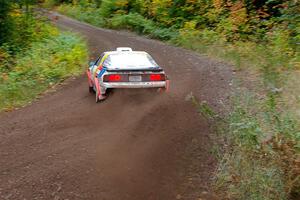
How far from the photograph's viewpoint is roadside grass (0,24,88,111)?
45.1 feet

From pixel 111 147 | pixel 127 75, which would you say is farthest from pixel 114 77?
pixel 111 147

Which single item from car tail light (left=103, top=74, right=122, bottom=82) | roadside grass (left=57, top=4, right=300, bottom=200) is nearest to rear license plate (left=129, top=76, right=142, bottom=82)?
car tail light (left=103, top=74, right=122, bottom=82)

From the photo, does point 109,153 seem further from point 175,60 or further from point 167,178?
point 175,60

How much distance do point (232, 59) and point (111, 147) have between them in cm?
1011

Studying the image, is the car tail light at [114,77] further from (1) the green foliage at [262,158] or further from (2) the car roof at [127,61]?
(1) the green foliage at [262,158]

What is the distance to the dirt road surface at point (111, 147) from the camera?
7.37m

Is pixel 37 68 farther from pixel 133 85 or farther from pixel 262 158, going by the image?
pixel 262 158

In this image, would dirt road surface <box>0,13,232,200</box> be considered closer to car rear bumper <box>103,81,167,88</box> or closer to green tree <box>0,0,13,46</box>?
car rear bumper <box>103,81,167,88</box>

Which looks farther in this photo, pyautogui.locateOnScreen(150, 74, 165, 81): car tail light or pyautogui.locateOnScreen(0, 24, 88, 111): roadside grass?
pyautogui.locateOnScreen(0, 24, 88, 111): roadside grass

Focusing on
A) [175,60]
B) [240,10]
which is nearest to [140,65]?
[175,60]

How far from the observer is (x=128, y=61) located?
37.2 ft

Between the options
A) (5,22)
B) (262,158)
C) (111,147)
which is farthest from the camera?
(5,22)

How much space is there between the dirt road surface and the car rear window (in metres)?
0.65

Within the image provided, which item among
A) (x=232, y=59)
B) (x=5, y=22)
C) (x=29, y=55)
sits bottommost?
(x=29, y=55)
